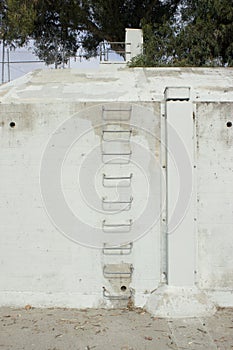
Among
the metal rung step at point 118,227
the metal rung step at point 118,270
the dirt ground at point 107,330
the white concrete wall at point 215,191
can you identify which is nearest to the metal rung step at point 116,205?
the metal rung step at point 118,227

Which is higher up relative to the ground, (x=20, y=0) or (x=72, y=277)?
(x=20, y=0)

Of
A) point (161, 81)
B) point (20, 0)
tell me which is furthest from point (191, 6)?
point (161, 81)

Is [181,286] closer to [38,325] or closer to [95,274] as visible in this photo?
[95,274]

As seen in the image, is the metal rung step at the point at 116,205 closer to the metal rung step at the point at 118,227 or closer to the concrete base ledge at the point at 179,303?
the metal rung step at the point at 118,227

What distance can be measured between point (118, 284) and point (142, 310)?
1.34ft

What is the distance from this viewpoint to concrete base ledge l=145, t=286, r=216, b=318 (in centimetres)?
434

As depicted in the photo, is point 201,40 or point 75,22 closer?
point 201,40

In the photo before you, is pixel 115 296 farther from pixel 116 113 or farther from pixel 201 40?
pixel 201 40

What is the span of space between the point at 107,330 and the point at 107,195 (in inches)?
60.2

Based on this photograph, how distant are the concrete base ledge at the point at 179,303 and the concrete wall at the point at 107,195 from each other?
117 millimetres

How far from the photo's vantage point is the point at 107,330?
4.02m

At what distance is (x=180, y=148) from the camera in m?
4.60

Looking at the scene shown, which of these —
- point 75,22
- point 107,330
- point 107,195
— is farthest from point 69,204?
point 75,22

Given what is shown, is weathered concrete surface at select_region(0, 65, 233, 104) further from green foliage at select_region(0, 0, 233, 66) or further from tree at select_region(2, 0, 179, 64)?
tree at select_region(2, 0, 179, 64)
